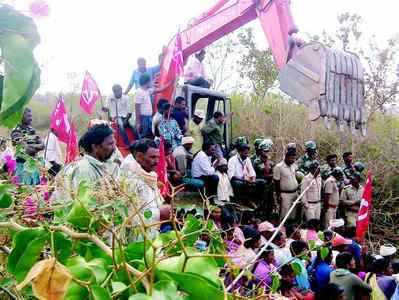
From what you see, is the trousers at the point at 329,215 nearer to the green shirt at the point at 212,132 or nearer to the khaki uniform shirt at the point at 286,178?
the khaki uniform shirt at the point at 286,178

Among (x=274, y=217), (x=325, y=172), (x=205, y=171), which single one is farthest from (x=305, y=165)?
(x=205, y=171)

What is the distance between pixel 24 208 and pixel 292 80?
6.47m

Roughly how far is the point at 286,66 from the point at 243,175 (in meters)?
1.55

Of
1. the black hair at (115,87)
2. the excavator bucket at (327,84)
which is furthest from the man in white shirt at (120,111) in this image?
the excavator bucket at (327,84)

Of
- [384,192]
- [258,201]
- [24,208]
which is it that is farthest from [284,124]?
[24,208]

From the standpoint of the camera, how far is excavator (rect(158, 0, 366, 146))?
7434 mm

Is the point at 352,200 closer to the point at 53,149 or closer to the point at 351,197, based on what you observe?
the point at 351,197

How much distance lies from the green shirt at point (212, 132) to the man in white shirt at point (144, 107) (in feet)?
2.44

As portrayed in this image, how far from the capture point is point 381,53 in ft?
54.0

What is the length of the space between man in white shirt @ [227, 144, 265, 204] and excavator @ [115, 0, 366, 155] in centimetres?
99

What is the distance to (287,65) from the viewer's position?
7.72 m

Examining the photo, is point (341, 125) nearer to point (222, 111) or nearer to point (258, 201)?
point (258, 201)

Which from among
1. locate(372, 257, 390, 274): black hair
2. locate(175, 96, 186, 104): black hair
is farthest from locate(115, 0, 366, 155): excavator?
locate(372, 257, 390, 274): black hair

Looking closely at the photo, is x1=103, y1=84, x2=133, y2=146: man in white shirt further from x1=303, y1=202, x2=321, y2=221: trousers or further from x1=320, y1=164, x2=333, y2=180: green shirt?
x1=320, y1=164, x2=333, y2=180: green shirt
